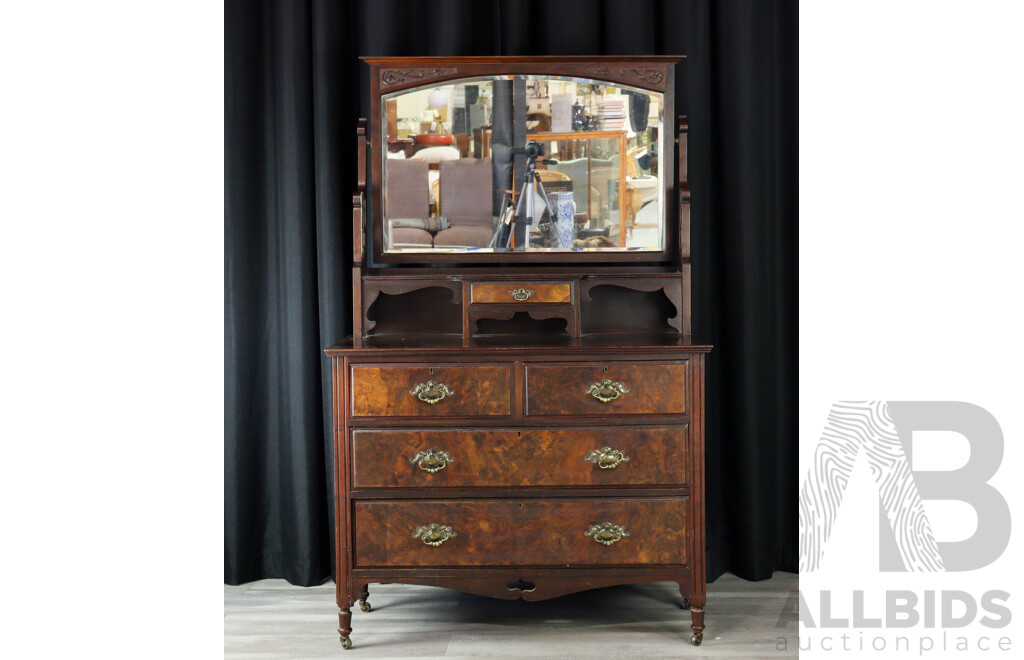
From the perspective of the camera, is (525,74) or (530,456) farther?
(525,74)

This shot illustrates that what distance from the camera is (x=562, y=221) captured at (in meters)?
2.56

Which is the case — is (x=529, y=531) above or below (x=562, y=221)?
below

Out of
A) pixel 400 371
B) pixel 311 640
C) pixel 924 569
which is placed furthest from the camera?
pixel 311 640

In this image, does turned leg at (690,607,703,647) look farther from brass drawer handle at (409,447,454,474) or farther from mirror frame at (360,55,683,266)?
mirror frame at (360,55,683,266)

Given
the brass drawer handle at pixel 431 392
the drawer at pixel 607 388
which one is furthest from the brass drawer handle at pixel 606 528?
the brass drawer handle at pixel 431 392

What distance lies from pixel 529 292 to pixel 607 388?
443mm

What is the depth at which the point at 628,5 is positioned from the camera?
105 inches

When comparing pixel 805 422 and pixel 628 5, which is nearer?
pixel 805 422

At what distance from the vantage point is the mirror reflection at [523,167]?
254 cm

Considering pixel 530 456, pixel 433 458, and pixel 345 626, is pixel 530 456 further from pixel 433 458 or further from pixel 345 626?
pixel 345 626

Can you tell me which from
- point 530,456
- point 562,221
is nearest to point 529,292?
point 562,221
